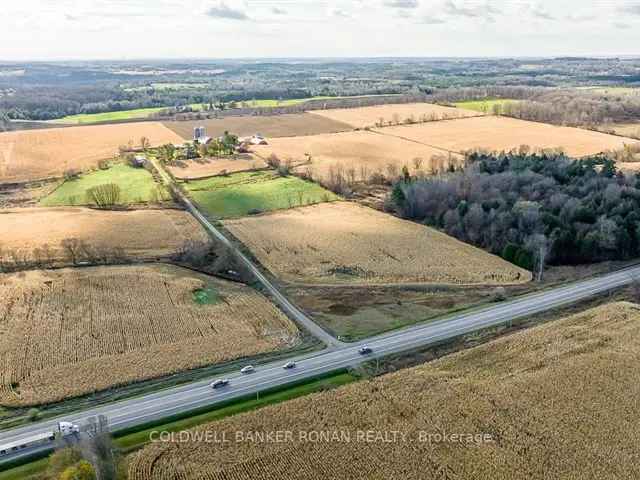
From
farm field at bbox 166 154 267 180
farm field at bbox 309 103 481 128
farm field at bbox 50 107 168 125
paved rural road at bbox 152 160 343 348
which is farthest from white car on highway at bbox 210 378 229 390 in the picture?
farm field at bbox 50 107 168 125

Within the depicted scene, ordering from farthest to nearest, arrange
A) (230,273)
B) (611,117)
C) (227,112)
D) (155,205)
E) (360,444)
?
(227,112)
(611,117)
(155,205)
(230,273)
(360,444)

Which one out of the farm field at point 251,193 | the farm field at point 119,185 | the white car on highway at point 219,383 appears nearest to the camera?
the white car on highway at point 219,383

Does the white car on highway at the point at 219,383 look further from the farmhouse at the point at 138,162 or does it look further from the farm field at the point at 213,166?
the farmhouse at the point at 138,162

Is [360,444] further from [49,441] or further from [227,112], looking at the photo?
[227,112]

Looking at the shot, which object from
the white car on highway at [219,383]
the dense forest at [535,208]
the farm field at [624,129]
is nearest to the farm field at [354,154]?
the dense forest at [535,208]

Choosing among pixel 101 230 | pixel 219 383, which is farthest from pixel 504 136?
pixel 219 383

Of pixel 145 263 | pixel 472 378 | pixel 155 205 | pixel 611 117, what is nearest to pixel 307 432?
pixel 472 378
